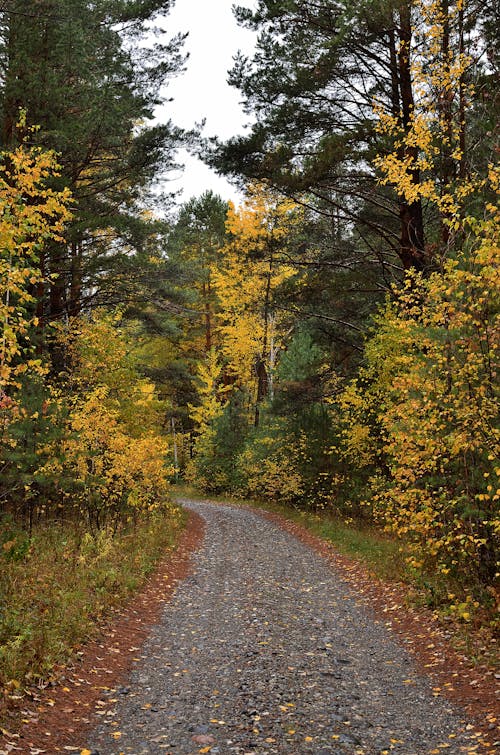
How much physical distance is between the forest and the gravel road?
1.15 metres

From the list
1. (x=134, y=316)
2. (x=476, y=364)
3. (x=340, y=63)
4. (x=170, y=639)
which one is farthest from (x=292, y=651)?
(x=134, y=316)

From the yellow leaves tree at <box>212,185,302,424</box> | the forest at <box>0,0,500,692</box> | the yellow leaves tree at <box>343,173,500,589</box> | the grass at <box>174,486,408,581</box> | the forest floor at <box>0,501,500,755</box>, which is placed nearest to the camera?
the forest floor at <box>0,501,500,755</box>

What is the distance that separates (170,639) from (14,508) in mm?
6480

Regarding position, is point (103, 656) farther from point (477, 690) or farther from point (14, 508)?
point (14, 508)

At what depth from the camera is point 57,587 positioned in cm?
819

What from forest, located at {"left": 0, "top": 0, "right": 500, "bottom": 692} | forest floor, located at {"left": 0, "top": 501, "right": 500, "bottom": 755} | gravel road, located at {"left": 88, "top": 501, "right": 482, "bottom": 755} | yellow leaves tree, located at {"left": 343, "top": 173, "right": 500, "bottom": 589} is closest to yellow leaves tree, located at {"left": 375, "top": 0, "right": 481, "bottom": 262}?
forest, located at {"left": 0, "top": 0, "right": 500, "bottom": 692}

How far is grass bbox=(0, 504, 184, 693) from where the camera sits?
5934 millimetres

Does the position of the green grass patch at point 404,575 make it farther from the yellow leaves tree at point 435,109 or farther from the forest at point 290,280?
the yellow leaves tree at point 435,109

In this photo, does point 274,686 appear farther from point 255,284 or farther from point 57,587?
point 255,284

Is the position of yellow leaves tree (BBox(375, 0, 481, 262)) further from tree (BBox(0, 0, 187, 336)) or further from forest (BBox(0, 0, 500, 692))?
tree (BBox(0, 0, 187, 336))

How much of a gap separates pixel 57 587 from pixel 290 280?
9473mm

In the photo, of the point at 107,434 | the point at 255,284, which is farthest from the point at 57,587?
the point at 255,284

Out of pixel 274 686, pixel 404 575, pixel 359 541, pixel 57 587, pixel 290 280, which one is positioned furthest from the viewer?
pixel 290 280

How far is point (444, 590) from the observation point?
8.32 metres
